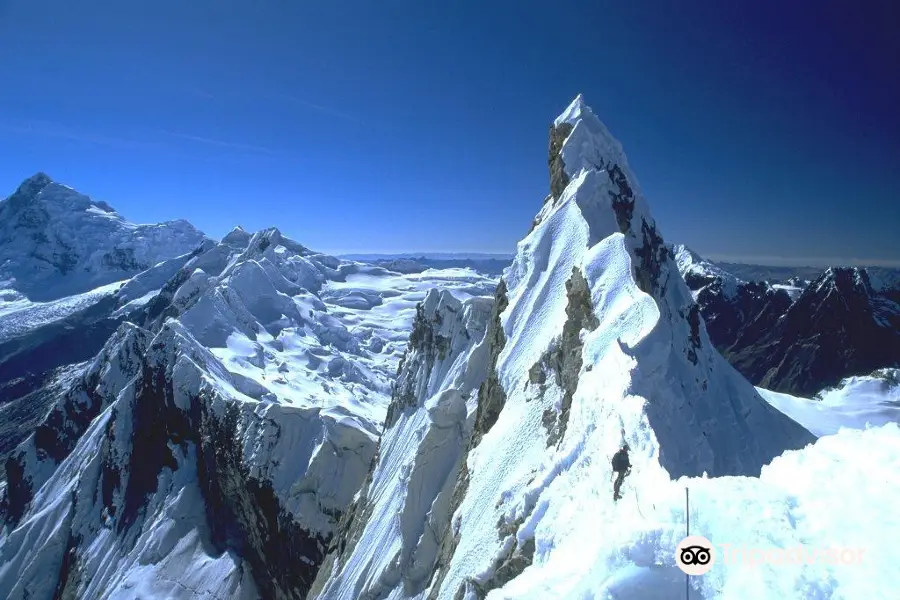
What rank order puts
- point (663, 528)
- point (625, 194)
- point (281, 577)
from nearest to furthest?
point (663, 528), point (625, 194), point (281, 577)

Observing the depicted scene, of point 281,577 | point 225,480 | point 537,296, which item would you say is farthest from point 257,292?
point 537,296

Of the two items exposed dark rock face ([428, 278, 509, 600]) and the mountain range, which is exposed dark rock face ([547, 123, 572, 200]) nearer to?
the mountain range

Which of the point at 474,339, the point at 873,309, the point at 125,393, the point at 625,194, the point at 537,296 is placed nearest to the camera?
the point at 537,296

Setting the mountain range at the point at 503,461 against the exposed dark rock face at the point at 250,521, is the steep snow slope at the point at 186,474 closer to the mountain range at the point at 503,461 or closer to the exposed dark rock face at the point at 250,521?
the exposed dark rock face at the point at 250,521

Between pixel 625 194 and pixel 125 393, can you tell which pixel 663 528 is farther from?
pixel 125 393

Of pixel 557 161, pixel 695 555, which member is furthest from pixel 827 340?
pixel 695 555

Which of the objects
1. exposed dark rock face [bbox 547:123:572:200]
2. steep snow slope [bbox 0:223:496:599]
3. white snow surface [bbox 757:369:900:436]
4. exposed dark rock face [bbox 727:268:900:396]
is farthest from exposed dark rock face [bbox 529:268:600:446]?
exposed dark rock face [bbox 727:268:900:396]
